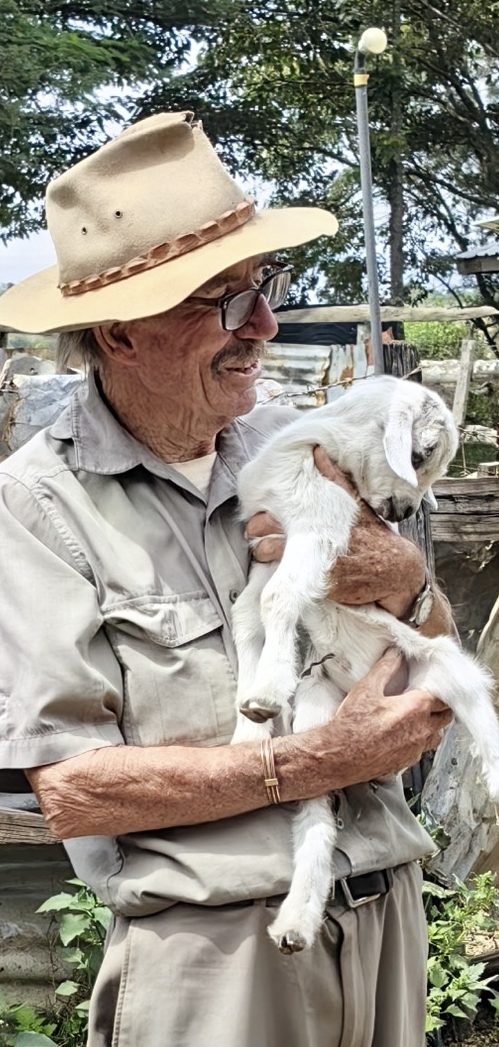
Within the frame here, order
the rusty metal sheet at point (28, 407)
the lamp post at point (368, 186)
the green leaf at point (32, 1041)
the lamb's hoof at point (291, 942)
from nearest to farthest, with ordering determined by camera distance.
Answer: the lamb's hoof at point (291, 942)
the green leaf at point (32, 1041)
the lamp post at point (368, 186)
the rusty metal sheet at point (28, 407)

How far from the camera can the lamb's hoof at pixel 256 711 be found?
214 cm

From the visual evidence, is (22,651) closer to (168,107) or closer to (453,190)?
(168,107)

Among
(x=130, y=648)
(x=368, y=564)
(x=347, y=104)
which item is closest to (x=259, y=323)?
(x=368, y=564)

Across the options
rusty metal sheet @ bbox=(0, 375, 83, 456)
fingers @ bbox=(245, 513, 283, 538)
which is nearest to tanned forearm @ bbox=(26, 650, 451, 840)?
fingers @ bbox=(245, 513, 283, 538)

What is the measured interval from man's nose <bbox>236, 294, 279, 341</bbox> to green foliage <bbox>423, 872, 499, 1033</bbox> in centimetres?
331

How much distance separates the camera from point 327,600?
2521 millimetres

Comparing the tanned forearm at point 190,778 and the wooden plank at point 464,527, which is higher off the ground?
the tanned forearm at point 190,778

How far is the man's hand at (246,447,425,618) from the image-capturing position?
246 cm

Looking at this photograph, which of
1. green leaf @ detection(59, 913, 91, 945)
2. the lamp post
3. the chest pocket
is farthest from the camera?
the lamp post

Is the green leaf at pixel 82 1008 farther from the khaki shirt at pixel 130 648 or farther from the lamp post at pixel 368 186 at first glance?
the lamp post at pixel 368 186

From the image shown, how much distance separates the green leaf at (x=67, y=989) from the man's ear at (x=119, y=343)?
286 centimetres

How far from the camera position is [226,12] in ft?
66.4

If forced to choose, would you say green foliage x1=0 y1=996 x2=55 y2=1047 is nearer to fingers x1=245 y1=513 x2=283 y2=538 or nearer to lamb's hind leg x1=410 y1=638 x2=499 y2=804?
lamb's hind leg x1=410 y1=638 x2=499 y2=804

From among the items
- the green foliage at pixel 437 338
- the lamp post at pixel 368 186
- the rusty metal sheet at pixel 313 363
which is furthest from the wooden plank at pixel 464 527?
the green foliage at pixel 437 338
